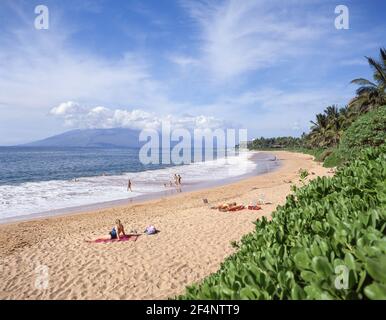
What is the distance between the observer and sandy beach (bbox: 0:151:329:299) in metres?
7.51

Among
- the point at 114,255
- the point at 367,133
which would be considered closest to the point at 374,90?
the point at 367,133

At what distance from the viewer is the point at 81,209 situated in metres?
19.6

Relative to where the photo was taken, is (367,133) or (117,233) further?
(117,233)

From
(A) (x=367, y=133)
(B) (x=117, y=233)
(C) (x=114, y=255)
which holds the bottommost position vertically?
(C) (x=114, y=255)

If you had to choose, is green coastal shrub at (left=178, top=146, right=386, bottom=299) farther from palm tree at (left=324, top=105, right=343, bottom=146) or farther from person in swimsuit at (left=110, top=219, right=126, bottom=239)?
palm tree at (left=324, top=105, right=343, bottom=146)

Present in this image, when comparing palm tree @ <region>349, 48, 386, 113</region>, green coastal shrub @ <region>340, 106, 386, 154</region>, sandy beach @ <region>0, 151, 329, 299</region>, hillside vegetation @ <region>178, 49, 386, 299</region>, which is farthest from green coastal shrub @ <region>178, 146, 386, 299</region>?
palm tree @ <region>349, 48, 386, 113</region>

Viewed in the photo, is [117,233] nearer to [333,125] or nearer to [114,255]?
[114,255]

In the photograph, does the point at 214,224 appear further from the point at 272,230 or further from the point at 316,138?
the point at 316,138

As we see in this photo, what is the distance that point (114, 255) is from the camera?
974 centimetres

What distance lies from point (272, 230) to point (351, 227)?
99cm

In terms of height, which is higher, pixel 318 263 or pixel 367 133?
pixel 367 133

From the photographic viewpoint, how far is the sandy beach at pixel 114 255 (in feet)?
24.7

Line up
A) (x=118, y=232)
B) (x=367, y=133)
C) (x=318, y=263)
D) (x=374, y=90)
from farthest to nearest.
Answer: (x=374, y=90) < (x=118, y=232) < (x=367, y=133) < (x=318, y=263)
